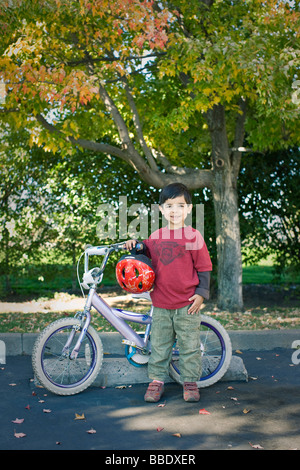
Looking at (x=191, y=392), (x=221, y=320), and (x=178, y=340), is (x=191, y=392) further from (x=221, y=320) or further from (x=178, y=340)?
(x=221, y=320)

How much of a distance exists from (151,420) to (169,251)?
125 cm

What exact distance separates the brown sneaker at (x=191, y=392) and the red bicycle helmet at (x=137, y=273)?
0.81 meters

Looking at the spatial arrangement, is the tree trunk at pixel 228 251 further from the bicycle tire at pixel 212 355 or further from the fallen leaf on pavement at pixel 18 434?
the fallen leaf on pavement at pixel 18 434

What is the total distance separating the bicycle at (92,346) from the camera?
4168 millimetres

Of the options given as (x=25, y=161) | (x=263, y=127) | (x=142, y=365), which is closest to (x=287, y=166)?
(x=263, y=127)

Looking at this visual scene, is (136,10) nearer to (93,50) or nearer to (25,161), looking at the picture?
(93,50)

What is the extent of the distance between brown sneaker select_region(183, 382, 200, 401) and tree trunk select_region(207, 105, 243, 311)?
415cm

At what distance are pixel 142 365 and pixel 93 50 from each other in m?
5.34

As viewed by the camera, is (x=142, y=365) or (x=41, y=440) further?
(x=142, y=365)

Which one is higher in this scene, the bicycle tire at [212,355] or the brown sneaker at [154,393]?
the bicycle tire at [212,355]

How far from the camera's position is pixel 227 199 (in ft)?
27.2

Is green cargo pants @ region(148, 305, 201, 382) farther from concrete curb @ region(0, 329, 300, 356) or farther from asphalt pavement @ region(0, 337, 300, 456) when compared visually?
concrete curb @ region(0, 329, 300, 356)

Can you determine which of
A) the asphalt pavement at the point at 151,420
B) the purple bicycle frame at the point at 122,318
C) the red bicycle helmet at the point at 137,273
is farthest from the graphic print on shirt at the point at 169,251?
the asphalt pavement at the point at 151,420

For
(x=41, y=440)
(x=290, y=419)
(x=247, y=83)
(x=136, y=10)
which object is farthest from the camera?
(x=247, y=83)
